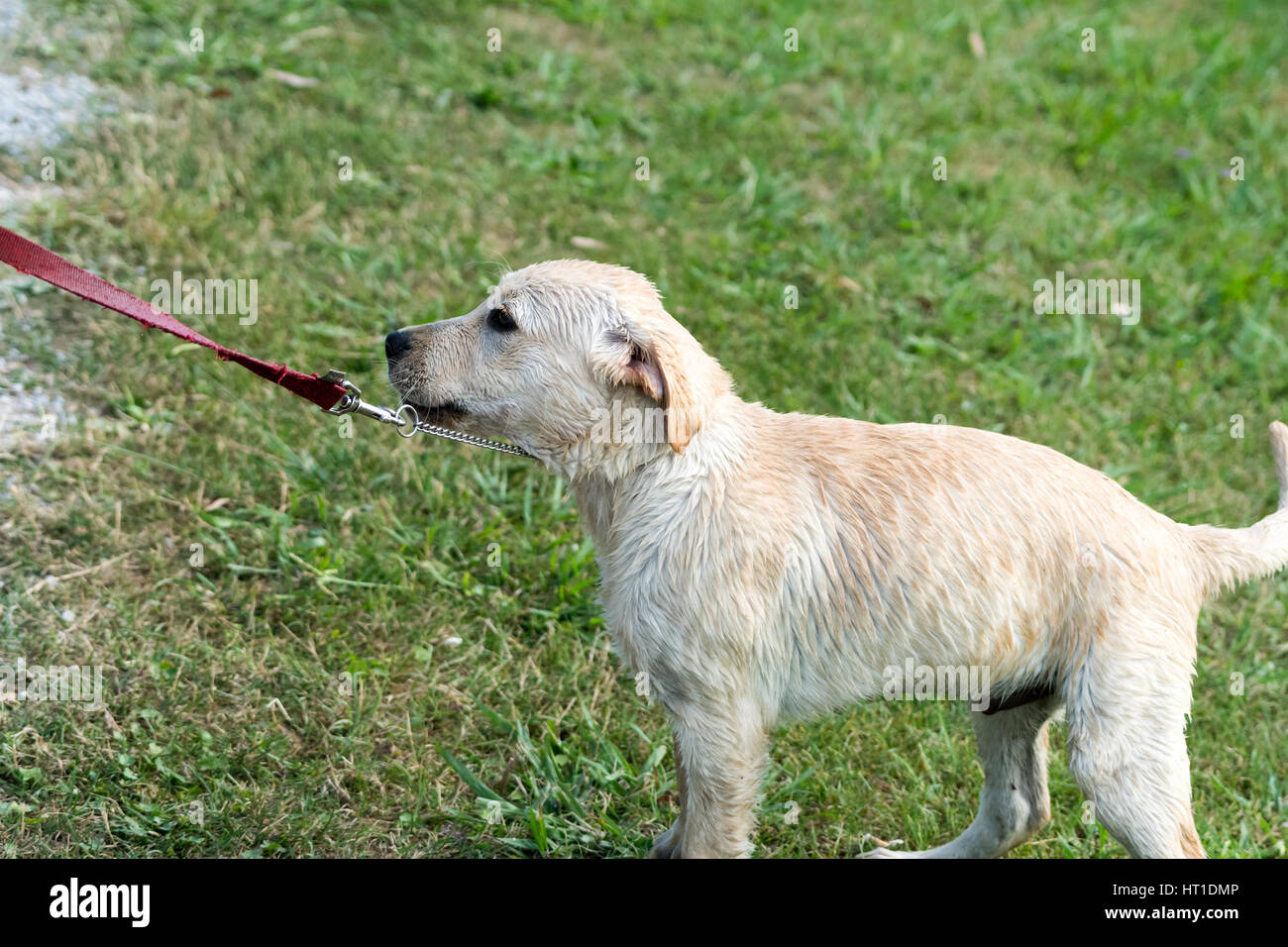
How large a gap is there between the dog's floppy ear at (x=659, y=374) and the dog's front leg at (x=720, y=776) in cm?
85

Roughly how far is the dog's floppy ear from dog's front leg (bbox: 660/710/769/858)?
0.85 meters

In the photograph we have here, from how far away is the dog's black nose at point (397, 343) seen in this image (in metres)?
3.89

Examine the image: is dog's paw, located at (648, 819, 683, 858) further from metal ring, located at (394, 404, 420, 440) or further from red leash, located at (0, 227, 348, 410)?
red leash, located at (0, 227, 348, 410)

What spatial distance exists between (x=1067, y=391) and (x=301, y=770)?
14.9 ft

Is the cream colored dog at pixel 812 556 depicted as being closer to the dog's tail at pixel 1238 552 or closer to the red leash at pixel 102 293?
the dog's tail at pixel 1238 552

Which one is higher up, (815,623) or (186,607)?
(186,607)

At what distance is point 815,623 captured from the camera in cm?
363

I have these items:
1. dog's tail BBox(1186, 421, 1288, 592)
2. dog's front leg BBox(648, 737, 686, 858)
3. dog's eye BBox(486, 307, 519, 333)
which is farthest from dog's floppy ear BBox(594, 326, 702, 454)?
dog's tail BBox(1186, 421, 1288, 592)

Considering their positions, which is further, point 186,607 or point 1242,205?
point 1242,205

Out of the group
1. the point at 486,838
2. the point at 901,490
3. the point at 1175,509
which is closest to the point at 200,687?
the point at 486,838

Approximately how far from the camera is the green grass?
4355mm
